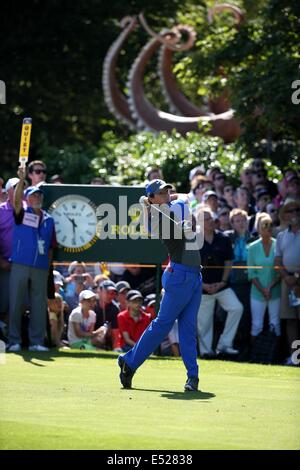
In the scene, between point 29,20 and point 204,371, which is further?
point 29,20

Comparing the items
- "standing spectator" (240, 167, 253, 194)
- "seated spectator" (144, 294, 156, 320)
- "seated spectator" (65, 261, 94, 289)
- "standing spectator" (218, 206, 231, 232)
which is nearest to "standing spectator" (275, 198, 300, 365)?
"standing spectator" (218, 206, 231, 232)

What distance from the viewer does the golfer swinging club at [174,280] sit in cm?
1238

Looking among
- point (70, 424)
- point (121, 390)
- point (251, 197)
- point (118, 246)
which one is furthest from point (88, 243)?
point (70, 424)

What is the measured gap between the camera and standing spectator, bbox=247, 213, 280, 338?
17.6 meters

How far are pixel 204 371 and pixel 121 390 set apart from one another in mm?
2842

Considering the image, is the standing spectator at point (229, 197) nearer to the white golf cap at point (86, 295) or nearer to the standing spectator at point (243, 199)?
the standing spectator at point (243, 199)

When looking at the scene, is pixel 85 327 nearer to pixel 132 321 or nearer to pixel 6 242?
pixel 132 321

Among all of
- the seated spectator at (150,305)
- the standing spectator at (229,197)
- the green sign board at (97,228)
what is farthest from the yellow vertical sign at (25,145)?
the standing spectator at (229,197)

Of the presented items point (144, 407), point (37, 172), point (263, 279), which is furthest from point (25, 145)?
point (144, 407)

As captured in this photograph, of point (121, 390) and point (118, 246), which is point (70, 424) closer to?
point (121, 390)

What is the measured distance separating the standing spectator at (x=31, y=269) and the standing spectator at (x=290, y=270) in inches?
126

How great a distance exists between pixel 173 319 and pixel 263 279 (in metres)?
5.42

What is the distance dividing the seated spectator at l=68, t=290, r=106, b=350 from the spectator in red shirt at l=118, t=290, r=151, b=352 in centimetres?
45

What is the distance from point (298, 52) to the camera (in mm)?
21375
